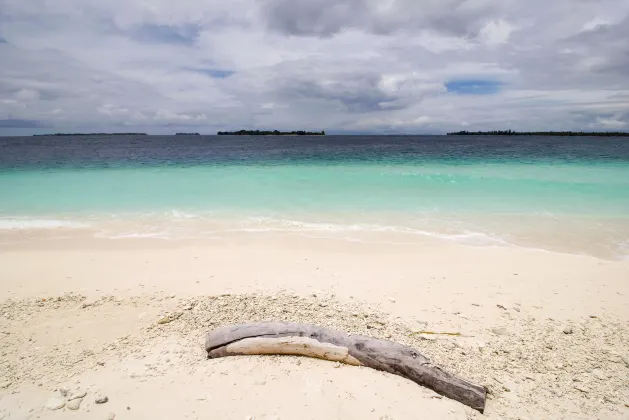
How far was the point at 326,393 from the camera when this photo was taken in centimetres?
299

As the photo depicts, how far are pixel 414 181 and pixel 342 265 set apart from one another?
13.2 meters

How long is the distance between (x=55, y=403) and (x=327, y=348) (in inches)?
90.5

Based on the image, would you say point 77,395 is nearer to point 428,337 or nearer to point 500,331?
point 428,337

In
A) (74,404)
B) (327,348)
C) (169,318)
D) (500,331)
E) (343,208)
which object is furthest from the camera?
(343,208)

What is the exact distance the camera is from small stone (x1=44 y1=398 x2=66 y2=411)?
2787 mm

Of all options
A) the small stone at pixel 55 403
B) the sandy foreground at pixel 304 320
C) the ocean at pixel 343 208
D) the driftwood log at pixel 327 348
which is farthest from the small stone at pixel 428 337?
the ocean at pixel 343 208

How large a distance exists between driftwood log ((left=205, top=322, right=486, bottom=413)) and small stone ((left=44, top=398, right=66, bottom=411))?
1.18 metres

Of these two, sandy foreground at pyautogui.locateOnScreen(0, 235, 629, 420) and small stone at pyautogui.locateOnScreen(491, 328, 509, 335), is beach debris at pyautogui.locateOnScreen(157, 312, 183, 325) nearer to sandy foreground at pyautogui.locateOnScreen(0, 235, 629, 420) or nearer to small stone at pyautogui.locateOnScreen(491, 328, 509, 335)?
sandy foreground at pyautogui.locateOnScreen(0, 235, 629, 420)

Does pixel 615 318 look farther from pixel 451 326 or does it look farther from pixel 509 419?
pixel 509 419

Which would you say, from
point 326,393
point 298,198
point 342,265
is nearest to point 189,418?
point 326,393

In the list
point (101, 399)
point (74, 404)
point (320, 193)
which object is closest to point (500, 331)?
point (101, 399)

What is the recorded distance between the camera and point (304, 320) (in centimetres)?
406

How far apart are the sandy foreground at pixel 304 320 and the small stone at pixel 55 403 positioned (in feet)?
0.03

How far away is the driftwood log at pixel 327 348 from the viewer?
10.1 feet
